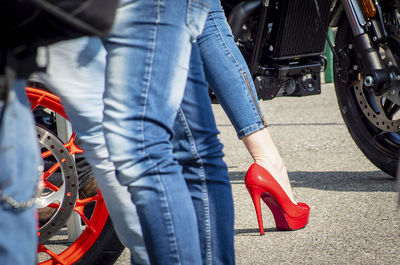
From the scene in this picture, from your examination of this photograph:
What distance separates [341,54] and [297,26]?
0.87 ft

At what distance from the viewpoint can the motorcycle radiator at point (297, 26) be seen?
10.9ft

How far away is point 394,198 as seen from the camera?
308 cm

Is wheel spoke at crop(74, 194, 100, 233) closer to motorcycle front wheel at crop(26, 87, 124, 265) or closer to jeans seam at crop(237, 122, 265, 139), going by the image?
motorcycle front wheel at crop(26, 87, 124, 265)

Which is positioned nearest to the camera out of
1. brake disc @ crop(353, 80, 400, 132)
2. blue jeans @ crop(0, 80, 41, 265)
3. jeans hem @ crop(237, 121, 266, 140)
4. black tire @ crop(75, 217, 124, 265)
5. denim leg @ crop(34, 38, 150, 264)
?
blue jeans @ crop(0, 80, 41, 265)

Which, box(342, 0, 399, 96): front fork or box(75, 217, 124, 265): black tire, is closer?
box(75, 217, 124, 265): black tire

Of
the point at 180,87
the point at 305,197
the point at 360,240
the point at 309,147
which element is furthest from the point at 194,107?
the point at 309,147

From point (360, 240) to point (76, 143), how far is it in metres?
1.11

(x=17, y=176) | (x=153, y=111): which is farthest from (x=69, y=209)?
(x=17, y=176)

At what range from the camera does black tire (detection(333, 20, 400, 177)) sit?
3311mm

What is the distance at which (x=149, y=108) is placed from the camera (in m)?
1.48

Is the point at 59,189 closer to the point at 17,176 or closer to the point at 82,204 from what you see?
the point at 82,204

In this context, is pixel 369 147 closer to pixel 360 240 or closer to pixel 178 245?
pixel 360 240

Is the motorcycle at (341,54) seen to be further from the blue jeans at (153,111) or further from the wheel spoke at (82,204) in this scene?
the blue jeans at (153,111)

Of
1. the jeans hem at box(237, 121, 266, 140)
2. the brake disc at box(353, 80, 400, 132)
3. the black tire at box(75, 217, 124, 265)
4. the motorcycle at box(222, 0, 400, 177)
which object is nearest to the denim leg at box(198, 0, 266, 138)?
the jeans hem at box(237, 121, 266, 140)
